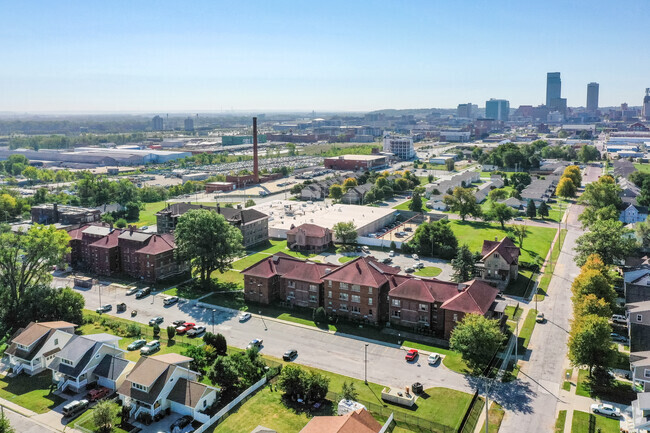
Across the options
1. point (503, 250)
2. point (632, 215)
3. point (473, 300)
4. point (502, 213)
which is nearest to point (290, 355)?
point (473, 300)

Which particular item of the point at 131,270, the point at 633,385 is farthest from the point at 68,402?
the point at 633,385

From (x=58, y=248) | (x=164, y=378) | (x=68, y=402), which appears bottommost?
(x=68, y=402)

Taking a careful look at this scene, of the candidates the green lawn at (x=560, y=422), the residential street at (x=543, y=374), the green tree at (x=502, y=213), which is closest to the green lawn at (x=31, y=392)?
the residential street at (x=543, y=374)

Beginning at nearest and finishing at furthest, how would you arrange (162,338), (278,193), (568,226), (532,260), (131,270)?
(162,338), (131,270), (532,260), (568,226), (278,193)

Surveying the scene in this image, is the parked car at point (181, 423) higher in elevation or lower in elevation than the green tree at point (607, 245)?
lower

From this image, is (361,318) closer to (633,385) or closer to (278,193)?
(633,385)

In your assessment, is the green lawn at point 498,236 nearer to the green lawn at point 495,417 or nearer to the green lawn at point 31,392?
the green lawn at point 495,417

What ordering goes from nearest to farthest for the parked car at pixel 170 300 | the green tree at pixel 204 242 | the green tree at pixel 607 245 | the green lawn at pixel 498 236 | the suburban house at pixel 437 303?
the suburban house at pixel 437 303, the parked car at pixel 170 300, the green tree at pixel 204 242, the green tree at pixel 607 245, the green lawn at pixel 498 236
